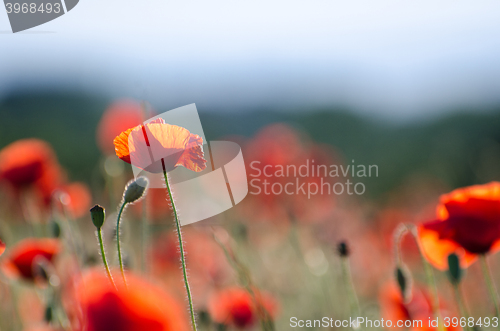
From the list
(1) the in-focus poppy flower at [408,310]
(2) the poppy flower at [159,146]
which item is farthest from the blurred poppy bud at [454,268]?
(2) the poppy flower at [159,146]

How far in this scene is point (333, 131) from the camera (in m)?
6.45

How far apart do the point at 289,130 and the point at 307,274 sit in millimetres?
1085

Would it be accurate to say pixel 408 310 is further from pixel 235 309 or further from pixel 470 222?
pixel 235 309

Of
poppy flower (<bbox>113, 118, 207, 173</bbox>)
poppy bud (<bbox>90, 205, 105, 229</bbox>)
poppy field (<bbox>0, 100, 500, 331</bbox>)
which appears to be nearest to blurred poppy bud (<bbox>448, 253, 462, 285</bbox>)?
poppy field (<bbox>0, 100, 500, 331</bbox>)

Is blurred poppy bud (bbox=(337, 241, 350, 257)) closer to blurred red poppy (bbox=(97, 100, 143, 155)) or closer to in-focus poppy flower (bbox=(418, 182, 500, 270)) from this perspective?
in-focus poppy flower (bbox=(418, 182, 500, 270))

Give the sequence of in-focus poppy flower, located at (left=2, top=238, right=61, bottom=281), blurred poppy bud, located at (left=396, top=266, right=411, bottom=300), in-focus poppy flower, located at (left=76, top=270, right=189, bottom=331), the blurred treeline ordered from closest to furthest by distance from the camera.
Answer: in-focus poppy flower, located at (left=76, top=270, right=189, bottom=331) → blurred poppy bud, located at (left=396, top=266, right=411, bottom=300) → in-focus poppy flower, located at (left=2, top=238, right=61, bottom=281) → the blurred treeline

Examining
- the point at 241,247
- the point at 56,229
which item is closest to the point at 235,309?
the point at 56,229

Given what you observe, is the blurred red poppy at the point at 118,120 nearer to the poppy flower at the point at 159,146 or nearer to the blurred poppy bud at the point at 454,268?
the poppy flower at the point at 159,146

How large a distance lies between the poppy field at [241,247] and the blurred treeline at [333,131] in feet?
0.97

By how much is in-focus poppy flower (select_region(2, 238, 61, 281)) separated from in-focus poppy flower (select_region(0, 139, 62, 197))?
1.58 feet

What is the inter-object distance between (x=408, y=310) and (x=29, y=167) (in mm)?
1215

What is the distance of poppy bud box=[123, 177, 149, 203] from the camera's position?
0.61 m

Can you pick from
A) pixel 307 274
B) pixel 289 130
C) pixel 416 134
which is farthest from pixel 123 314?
pixel 416 134

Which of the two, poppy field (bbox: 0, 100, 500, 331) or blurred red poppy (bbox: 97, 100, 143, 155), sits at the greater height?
blurred red poppy (bbox: 97, 100, 143, 155)
